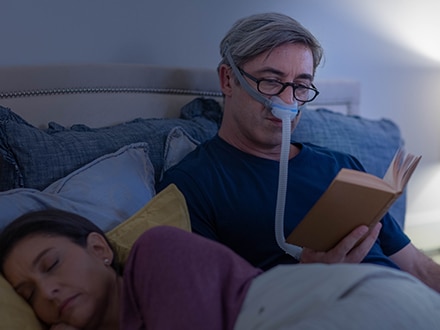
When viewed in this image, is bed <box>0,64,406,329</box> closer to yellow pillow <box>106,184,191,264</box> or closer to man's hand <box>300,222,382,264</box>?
yellow pillow <box>106,184,191,264</box>

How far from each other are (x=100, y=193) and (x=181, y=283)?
0.49 m

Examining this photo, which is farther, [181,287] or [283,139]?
[283,139]

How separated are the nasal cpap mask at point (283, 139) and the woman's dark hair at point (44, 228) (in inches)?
15.6

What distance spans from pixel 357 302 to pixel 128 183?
72 centimetres

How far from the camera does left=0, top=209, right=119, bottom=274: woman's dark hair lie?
107 centimetres

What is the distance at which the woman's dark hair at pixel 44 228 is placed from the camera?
1.07 meters

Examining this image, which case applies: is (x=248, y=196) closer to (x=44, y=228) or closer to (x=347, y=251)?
(x=347, y=251)

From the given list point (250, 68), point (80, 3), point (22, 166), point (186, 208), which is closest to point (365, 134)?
point (250, 68)

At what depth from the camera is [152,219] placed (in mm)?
1250

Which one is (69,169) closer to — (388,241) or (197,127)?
(197,127)

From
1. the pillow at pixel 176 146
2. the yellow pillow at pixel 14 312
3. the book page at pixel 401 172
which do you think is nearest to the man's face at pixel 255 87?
the pillow at pixel 176 146

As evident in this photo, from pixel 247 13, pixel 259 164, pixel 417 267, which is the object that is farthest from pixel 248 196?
pixel 247 13

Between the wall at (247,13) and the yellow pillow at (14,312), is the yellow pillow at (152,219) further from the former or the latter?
the wall at (247,13)

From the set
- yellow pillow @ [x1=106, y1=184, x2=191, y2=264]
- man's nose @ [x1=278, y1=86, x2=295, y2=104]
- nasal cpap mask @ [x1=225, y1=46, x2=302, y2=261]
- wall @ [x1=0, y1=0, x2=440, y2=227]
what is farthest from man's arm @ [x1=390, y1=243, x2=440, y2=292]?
wall @ [x1=0, y1=0, x2=440, y2=227]
